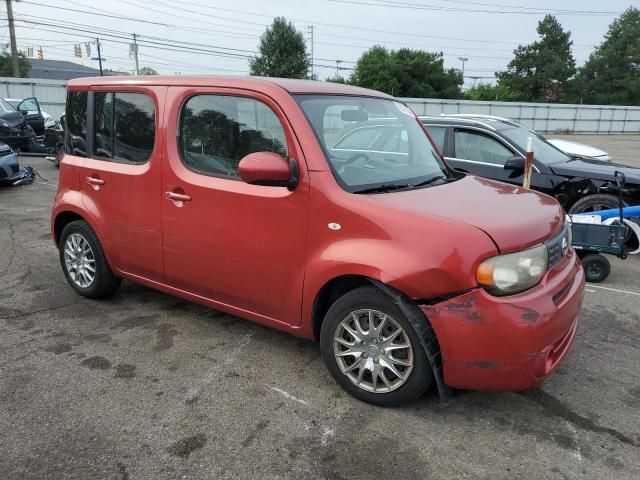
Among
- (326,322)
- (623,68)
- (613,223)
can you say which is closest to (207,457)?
(326,322)

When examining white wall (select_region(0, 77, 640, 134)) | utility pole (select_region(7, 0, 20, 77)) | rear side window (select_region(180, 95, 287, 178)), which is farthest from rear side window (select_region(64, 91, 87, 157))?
utility pole (select_region(7, 0, 20, 77))

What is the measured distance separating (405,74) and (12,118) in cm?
5076

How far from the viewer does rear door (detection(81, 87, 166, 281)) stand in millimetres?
3928

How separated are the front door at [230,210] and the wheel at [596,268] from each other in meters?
3.82

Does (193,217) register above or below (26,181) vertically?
above

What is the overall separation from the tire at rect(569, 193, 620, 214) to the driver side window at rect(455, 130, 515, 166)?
1040 mm

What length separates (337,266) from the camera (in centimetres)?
304

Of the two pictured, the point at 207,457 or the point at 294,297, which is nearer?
the point at 207,457

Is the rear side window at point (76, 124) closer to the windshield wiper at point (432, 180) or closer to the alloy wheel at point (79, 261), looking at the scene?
the alloy wheel at point (79, 261)

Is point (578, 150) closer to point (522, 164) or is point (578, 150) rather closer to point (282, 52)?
point (522, 164)

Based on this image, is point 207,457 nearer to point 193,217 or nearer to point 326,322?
point 326,322

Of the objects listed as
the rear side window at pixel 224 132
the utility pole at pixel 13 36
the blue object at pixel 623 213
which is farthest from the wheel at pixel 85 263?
the utility pole at pixel 13 36

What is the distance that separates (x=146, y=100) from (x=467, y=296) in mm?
2722

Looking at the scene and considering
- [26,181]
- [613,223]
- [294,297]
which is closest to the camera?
[294,297]
